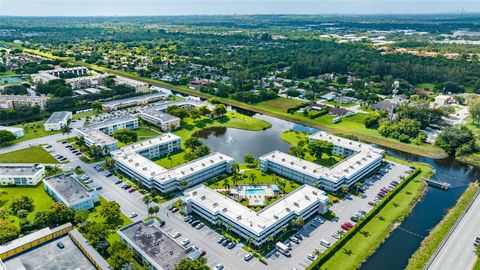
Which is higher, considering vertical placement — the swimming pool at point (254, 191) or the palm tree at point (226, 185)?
the palm tree at point (226, 185)

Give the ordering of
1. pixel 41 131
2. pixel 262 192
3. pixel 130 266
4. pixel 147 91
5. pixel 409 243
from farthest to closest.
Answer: pixel 147 91
pixel 41 131
pixel 262 192
pixel 409 243
pixel 130 266

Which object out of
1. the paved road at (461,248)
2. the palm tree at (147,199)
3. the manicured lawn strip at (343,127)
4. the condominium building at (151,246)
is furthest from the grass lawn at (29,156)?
the paved road at (461,248)

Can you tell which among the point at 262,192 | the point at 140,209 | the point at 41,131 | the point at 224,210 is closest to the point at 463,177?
the point at 262,192

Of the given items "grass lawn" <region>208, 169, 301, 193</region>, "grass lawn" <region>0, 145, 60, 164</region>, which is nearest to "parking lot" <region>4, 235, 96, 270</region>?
"grass lawn" <region>208, 169, 301, 193</region>

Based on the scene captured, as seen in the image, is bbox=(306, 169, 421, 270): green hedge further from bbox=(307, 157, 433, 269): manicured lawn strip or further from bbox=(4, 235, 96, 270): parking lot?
bbox=(4, 235, 96, 270): parking lot

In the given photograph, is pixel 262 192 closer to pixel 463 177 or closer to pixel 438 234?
pixel 438 234

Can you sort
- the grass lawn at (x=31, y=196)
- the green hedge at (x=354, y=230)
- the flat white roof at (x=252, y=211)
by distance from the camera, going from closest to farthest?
the green hedge at (x=354, y=230) → the flat white roof at (x=252, y=211) → the grass lawn at (x=31, y=196)

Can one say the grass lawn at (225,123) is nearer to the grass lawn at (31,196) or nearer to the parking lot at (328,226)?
the grass lawn at (31,196)
